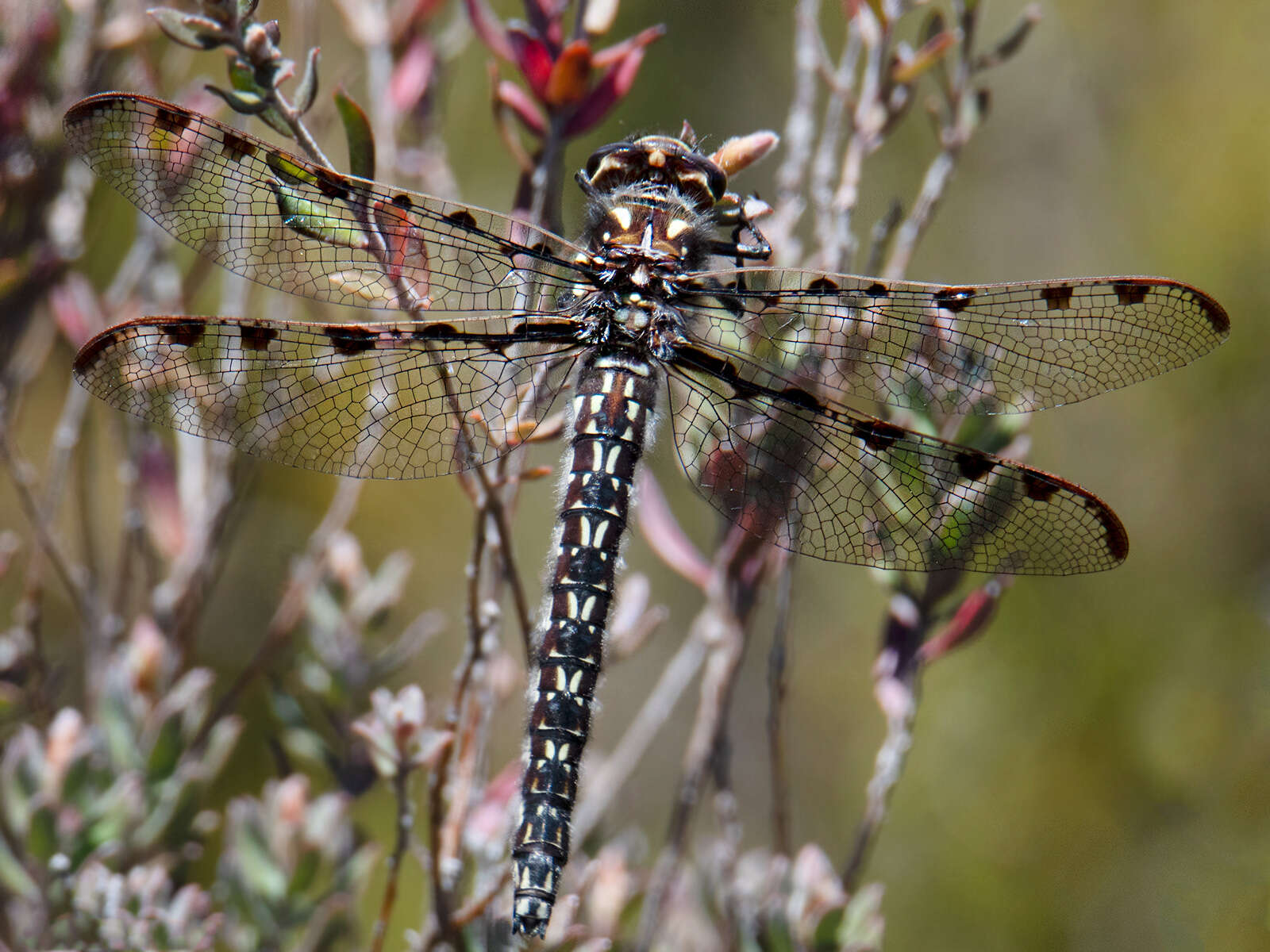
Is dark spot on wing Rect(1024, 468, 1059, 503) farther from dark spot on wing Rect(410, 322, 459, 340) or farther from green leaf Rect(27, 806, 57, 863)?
green leaf Rect(27, 806, 57, 863)

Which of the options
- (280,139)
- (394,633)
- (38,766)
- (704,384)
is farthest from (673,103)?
(38,766)

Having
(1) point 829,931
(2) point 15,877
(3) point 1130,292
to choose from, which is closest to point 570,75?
(3) point 1130,292

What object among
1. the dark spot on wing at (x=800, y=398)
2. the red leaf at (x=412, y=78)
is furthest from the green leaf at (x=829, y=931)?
the red leaf at (x=412, y=78)

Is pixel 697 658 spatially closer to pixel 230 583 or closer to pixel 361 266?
pixel 361 266

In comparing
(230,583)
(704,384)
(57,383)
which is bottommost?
(704,384)

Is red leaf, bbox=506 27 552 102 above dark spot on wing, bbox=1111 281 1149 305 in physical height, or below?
above

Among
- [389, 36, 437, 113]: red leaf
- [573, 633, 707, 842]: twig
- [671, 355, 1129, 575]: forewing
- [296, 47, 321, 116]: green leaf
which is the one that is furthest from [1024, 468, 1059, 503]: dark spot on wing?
[389, 36, 437, 113]: red leaf
